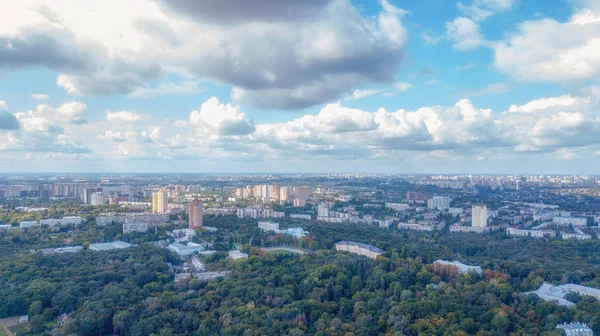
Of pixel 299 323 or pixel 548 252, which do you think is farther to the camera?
pixel 548 252

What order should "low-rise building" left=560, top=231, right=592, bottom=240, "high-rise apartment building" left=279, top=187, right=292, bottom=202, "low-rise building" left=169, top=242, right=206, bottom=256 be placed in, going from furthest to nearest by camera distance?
1. "high-rise apartment building" left=279, top=187, right=292, bottom=202
2. "low-rise building" left=560, top=231, right=592, bottom=240
3. "low-rise building" left=169, top=242, right=206, bottom=256

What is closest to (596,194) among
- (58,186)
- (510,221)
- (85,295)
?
(510,221)

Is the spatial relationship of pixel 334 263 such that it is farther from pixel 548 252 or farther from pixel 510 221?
pixel 510 221

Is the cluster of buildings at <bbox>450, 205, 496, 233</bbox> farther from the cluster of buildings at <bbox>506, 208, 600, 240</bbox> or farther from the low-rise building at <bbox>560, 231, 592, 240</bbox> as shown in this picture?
the low-rise building at <bbox>560, 231, 592, 240</bbox>

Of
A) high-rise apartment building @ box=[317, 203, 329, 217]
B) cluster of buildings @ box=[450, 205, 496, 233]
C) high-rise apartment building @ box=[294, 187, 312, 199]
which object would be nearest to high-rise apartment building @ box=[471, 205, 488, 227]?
cluster of buildings @ box=[450, 205, 496, 233]

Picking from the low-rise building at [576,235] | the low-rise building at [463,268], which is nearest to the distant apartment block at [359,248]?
the low-rise building at [463,268]

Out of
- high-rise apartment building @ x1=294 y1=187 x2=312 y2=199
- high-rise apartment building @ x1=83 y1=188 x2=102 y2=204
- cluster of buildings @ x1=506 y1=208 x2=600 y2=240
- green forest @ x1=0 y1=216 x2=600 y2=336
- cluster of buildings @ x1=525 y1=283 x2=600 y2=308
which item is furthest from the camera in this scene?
high-rise apartment building @ x1=294 y1=187 x2=312 y2=199

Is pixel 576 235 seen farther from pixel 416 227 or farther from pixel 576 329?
pixel 576 329
